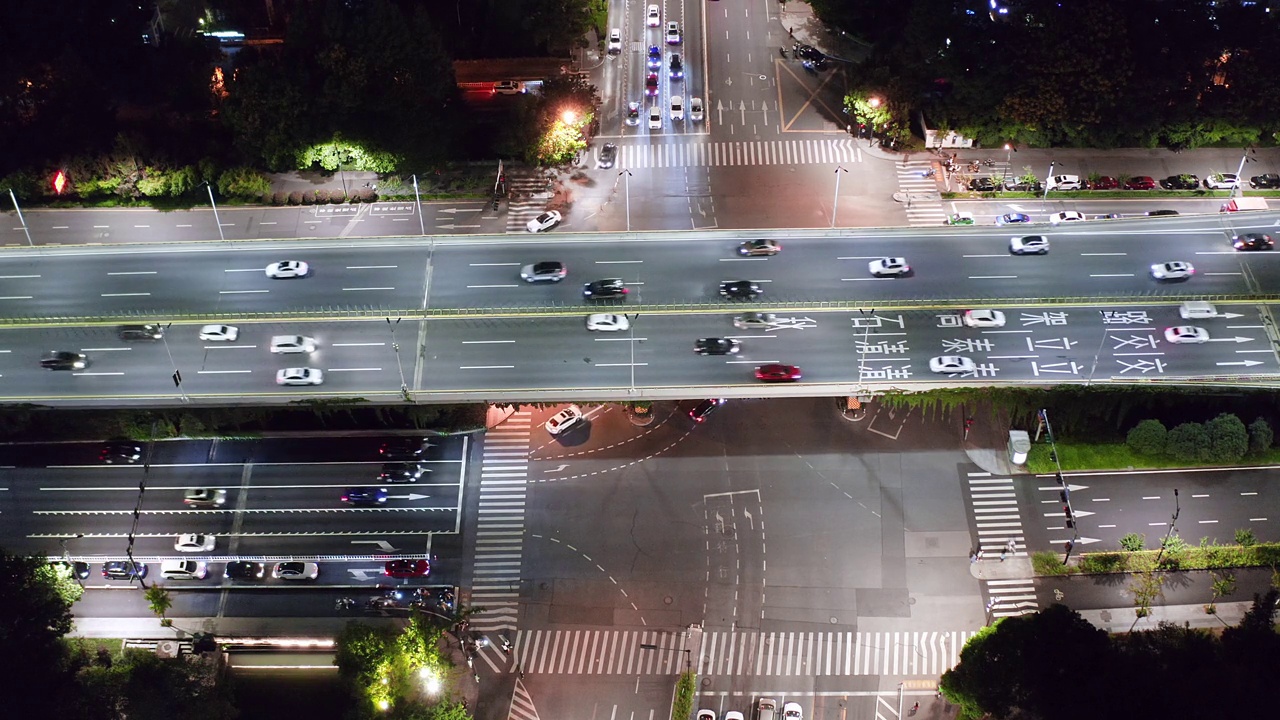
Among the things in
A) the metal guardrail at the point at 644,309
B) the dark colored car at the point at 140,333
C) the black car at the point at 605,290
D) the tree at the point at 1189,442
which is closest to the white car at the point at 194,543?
the dark colored car at the point at 140,333

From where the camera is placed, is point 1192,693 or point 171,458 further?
point 171,458

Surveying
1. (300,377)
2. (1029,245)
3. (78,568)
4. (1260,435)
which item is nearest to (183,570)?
(78,568)

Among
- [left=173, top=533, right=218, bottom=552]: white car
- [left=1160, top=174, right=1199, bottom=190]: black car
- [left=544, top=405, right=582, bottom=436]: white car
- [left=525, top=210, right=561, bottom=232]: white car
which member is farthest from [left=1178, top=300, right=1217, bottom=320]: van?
[left=173, top=533, right=218, bottom=552]: white car

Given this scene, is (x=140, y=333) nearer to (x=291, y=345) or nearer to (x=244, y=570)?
(x=291, y=345)

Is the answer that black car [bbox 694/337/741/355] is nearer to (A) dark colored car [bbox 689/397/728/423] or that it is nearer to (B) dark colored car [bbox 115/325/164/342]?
(A) dark colored car [bbox 689/397/728/423]

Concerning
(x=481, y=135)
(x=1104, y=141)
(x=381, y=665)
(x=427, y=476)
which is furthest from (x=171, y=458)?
(x=1104, y=141)

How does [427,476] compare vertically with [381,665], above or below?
above

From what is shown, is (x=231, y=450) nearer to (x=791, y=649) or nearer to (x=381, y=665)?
(x=381, y=665)
